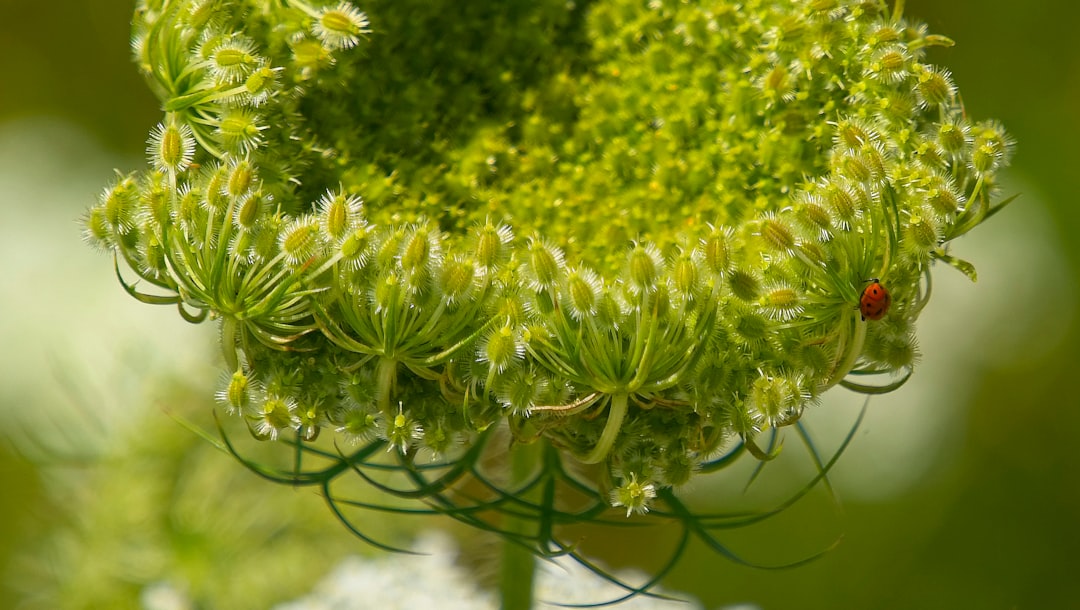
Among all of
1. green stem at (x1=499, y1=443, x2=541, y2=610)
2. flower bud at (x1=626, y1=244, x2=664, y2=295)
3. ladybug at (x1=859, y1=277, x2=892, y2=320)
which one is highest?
flower bud at (x1=626, y1=244, x2=664, y2=295)

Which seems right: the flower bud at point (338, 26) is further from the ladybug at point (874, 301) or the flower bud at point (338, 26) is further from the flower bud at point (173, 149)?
the ladybug at point (874, 301)

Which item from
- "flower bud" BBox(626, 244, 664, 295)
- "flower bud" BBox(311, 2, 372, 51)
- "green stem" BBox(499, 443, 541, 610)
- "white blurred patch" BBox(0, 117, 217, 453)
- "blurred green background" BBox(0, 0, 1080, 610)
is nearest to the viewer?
"flower bud" BBox(626, 244, 664, 295)

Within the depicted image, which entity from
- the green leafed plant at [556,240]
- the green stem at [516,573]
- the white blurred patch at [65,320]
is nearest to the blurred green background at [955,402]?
the white blurred patch at [65,320]

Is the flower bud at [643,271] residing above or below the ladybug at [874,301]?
above

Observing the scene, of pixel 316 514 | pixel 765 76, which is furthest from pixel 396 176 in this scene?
pixel 316 514

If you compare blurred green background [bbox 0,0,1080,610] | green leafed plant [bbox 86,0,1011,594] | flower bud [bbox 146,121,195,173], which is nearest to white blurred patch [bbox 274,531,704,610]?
green leafed plant [bbox 86,0,1011,594]

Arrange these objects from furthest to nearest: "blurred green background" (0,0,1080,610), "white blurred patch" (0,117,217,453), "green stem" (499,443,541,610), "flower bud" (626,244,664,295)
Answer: "blurred green background" (0,0,1080,610), "white blurred patch" (0,117,217,453), "green stem" (499,443,541,610), "flower bud" (626,244,664,295)

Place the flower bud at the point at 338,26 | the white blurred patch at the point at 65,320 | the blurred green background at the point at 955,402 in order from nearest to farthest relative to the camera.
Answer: the flower bud at the point at 338,26, the white blurred patch at the point at 65,320, the blurred green background at the point at 955,402

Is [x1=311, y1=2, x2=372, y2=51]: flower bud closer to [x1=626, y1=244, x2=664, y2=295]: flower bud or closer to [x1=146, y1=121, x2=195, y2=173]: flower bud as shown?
[x1=146, y1=121, x2=195, y2=173]: flower bud
